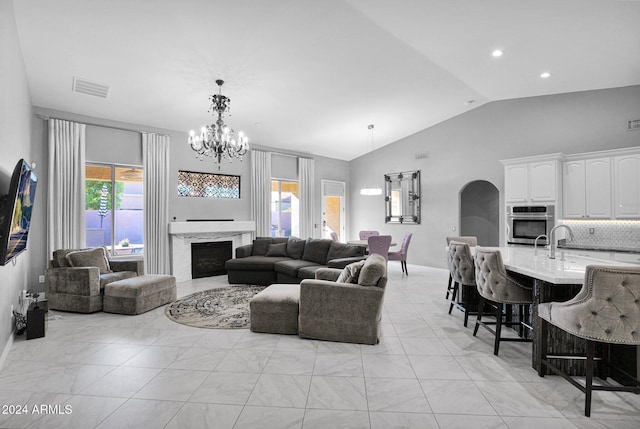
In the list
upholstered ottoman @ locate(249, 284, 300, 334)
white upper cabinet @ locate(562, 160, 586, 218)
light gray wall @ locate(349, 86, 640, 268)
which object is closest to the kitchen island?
upholstered ottoman @ locate(249, 284, 300, 334)

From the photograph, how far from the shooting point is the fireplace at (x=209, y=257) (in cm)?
642

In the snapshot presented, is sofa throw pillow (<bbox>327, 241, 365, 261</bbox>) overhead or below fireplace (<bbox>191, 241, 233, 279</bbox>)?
overhead

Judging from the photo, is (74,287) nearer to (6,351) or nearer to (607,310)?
(6,351)

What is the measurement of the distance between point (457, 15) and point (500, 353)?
3654 mm

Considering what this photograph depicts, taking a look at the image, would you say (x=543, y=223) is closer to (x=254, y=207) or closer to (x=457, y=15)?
(x=457, y=15)

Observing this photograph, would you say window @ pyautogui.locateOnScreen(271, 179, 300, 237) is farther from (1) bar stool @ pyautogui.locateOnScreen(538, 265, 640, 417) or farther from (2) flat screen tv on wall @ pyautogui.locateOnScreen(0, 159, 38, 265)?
Result: (1) bar stool @ pyautogui.locateOnScreen(538, 265, 640, 417)

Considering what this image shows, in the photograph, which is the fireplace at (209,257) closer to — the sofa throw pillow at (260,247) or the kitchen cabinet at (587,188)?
the sofa throw pillow at (260,247)

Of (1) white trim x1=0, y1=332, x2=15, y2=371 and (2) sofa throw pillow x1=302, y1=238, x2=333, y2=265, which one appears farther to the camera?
(2) sofa throw pillow x1=302, y1=238, x2=333, y2=265

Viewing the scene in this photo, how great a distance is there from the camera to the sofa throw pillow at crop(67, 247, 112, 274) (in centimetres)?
431

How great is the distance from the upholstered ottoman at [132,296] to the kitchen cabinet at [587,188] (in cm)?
671

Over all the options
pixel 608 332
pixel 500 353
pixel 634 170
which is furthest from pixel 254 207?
pixel 634 170

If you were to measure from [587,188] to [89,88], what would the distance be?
7.98 m

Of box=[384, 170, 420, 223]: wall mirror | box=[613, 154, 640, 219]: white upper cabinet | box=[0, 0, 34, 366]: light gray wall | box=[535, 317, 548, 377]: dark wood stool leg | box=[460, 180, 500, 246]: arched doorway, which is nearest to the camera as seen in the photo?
box=[535, 317, 548, 377]: dark wood stool leg

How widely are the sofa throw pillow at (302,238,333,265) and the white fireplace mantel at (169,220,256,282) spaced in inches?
74.1
